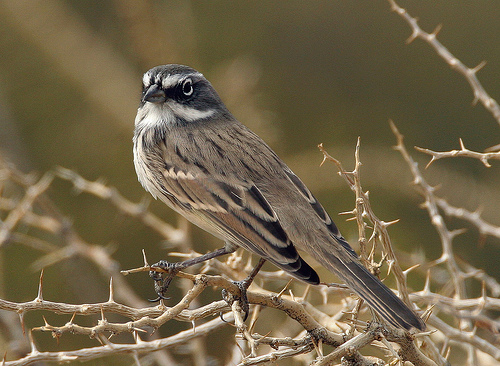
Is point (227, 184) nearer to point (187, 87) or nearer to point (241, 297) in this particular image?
point (187, 87)

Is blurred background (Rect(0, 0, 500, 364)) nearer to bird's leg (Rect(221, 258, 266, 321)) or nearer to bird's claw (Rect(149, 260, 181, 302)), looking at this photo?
bird's claw (Rect(149, 260, 181, 302))

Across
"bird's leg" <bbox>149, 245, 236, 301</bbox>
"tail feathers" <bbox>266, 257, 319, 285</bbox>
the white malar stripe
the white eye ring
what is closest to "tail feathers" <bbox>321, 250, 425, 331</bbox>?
"tail feathers" <bbox>266, 257, 319, 285</bbox>

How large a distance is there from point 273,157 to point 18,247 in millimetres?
3597

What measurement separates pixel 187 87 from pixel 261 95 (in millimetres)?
2274

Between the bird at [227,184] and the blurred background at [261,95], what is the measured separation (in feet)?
5.03

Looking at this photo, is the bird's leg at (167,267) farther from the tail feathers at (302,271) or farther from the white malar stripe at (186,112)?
the white malar stripe at (186,112)

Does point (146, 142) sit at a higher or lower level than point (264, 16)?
lower

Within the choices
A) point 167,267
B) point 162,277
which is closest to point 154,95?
point 162,277

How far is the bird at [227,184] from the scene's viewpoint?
341 centimetres

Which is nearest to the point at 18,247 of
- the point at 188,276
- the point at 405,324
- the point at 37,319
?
the point at 37,319

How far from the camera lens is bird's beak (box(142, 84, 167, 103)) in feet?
14.0

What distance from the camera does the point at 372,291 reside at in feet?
9.48

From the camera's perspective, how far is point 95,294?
5828 mm

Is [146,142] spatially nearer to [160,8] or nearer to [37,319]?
[37,319]
